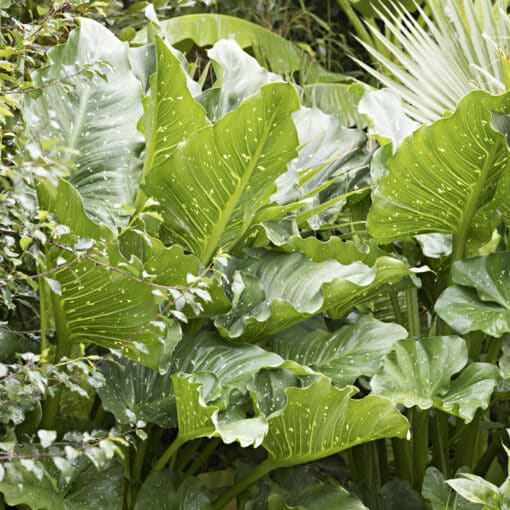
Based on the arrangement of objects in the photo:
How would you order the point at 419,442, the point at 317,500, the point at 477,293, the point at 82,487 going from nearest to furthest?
1. the point at 82,487
2. the point at 317,500
3. the point at 477,293
4. the point at 419,442

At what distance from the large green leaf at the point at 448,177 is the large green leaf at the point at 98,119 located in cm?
49

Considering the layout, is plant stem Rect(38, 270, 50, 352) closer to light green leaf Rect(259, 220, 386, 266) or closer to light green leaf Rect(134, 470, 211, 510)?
light green leaf Rect(134, 470, 211, 510)

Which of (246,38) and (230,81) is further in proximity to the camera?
(246,38)

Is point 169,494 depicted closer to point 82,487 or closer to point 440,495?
point 82,487

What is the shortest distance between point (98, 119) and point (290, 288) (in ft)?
1.57

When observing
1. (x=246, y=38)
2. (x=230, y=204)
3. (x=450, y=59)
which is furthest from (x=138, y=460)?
(x=246, y=38)

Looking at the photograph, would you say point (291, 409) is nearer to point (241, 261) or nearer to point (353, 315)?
point (241, 261)

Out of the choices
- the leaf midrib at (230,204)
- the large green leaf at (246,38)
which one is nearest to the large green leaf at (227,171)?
the leaf midrib at (230,204)

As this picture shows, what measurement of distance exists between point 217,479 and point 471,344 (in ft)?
2.14

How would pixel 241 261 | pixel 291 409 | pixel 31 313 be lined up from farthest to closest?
pixel 31 313 → pixel 241 261 → pixel 291 409

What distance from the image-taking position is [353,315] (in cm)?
190

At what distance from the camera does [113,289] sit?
132 cm

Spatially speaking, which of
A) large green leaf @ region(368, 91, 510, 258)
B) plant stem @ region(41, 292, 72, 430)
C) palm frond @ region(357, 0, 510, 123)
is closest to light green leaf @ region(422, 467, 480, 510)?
large green leaf @ region(368, 91, 510, 258)

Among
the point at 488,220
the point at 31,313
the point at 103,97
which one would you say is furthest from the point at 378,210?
the point at 31,313
